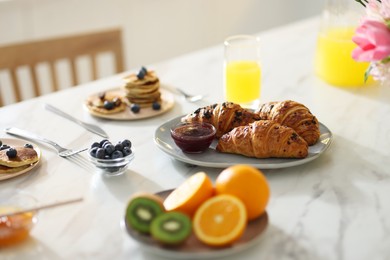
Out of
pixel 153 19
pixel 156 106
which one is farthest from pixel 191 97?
pixel 153 19

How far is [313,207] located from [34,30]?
2147mm

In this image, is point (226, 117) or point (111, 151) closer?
point (111, 151)

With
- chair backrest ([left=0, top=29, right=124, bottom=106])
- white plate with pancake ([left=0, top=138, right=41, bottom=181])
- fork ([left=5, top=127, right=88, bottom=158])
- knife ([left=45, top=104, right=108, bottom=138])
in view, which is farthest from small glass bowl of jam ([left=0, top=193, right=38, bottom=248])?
chair backrest ([left=0, top=29, right=124, bottom=106])

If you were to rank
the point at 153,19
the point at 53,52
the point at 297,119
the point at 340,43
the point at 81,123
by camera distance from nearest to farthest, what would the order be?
the point at 297,119, the point at 81,123, the point at 340,43, the point at 53,52, the point at 153,19

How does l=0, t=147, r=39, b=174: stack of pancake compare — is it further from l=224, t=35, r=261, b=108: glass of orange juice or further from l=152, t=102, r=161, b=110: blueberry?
l=224, t=35, r=261, b=108: glass of orange juice

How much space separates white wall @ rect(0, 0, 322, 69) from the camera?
9.49ft

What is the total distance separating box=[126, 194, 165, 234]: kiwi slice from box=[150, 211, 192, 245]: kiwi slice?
2cm

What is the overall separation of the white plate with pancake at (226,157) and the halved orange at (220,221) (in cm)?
28

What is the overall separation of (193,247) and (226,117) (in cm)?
48

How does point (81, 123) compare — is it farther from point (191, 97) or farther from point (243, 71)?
point (243, 71)

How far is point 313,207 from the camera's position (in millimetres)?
1168

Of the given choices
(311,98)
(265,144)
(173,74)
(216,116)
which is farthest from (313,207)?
(173,74)

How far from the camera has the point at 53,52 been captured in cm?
215

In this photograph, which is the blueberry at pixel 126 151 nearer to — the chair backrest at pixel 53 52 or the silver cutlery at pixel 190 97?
the silver cutlery at pixel 190 97
